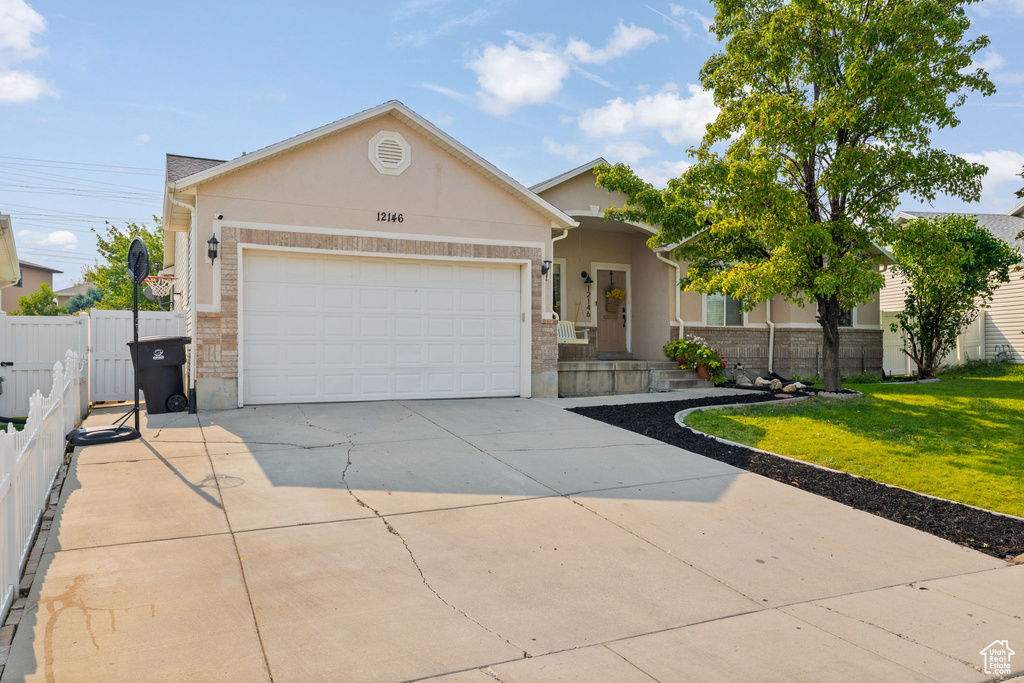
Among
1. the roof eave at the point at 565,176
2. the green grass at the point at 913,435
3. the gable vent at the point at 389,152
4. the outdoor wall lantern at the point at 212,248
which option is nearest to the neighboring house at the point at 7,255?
the outdoor wall lantern at the point at 212,248

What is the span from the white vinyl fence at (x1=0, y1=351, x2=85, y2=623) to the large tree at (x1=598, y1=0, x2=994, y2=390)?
9.34 m

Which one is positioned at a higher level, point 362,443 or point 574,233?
point 574,233

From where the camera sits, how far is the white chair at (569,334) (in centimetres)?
1587

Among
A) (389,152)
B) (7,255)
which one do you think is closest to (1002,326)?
(389,152)

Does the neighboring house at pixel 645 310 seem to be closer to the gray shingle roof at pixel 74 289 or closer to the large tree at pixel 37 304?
the large tree at pixel 37 304

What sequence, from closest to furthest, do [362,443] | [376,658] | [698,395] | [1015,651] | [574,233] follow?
[376,658] < [1015,651] < [362,443] < [698,395] < [574,233]

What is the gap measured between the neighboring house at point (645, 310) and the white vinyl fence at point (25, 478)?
11053mm

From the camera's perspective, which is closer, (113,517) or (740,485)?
(113,517)

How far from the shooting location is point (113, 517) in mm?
5238

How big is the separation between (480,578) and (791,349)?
14348 mm

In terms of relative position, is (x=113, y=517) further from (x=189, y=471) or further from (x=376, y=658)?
(x=376, y=658)

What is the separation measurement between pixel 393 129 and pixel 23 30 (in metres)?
9.88

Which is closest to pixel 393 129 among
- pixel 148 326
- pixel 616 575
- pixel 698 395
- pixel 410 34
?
pixel 410 34

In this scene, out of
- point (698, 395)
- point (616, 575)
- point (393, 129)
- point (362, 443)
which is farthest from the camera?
point (698, 395)
